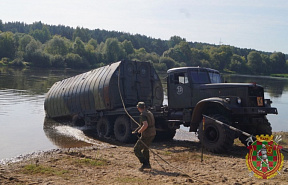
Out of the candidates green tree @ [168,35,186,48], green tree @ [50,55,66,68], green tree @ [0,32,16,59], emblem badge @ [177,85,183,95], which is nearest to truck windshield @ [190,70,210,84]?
emblem badge @ [177,85,183,95]

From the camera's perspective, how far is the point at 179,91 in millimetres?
12695

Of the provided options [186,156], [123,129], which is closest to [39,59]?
[123,129]

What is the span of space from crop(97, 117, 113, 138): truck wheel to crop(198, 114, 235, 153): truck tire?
197 inches

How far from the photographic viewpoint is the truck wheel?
1484 centimetres

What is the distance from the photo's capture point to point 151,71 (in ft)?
52.5

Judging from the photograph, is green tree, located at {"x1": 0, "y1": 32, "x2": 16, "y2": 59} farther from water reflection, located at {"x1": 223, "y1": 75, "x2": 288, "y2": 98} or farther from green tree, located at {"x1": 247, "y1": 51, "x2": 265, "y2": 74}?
green tree, located at {"x1": 247, "y1": 51, "x2": 265, "y2": 74}

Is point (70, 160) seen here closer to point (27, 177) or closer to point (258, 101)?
point (27, 177)

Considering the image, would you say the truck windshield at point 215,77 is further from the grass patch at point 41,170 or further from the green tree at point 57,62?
the green tree at point 57,62

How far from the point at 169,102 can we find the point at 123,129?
8.04 feet

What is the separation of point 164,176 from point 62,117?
12430 millimetres

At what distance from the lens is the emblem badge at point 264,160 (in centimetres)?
770

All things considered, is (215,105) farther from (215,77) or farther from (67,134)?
(67,134)

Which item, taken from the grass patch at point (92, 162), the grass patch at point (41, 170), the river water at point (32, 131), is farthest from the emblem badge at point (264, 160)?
the river water at point (32, 131)

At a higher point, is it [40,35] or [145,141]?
[40,35]
